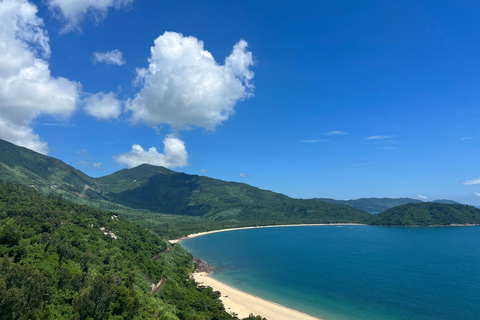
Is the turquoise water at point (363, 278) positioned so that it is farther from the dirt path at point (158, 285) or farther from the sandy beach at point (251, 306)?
the dirt path at point (158, 285)

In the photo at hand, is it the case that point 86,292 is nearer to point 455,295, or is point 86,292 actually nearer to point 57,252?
point 57,252

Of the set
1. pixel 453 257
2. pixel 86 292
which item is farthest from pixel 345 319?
pixel 453 257

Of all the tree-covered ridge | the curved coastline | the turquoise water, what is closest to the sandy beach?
the curved coastline

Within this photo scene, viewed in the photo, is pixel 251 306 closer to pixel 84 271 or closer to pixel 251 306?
pixel 251 306

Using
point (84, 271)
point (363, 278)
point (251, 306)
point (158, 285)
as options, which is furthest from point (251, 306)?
point (363, 278)

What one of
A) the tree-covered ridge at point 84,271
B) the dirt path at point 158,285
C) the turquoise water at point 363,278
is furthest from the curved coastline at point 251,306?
the dirt path at point 158,285

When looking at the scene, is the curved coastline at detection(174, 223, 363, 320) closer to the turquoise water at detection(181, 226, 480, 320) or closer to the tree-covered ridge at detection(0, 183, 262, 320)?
the turquoise water at detection(181, 226, 480, 320)
